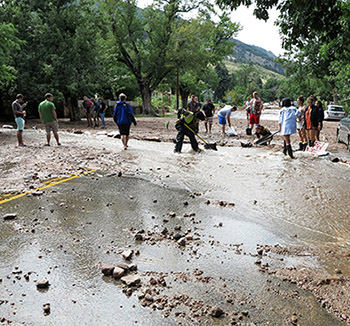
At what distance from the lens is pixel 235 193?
773 cm

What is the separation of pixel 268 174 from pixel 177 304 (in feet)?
21.3

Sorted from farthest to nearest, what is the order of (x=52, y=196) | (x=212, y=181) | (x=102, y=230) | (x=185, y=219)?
1. (x=212, y=181)
2. (x=52, y=196)
3. (x=185, y=219)
4. (x=102, y=230)

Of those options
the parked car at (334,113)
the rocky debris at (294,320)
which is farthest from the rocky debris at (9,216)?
the parked car at (334,113)

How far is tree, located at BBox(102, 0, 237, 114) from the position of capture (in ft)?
122

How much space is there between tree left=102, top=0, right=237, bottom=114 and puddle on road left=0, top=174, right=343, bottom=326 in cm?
3276

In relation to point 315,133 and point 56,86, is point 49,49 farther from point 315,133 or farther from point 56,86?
point 315,133

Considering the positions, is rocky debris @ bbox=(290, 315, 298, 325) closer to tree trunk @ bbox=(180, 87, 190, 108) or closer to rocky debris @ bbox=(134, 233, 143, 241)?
rocky debris @ bbox=(134, 233, 143, 241)

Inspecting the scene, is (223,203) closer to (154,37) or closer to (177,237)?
(177,237)

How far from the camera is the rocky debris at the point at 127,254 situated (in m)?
4.46

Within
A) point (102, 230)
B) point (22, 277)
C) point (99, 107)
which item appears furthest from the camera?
point (99, 107)

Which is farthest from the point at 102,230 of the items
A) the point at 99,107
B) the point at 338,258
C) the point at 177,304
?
the point at 99,107

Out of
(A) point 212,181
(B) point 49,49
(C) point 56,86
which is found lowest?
(A) point 212,181

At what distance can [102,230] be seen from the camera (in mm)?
5434

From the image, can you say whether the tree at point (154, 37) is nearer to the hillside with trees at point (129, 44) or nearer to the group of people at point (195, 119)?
the hillside with trees at point (129, 44)
